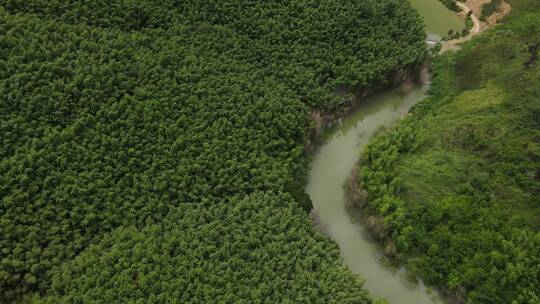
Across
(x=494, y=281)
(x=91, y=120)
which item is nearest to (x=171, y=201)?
(x=91, y=120)

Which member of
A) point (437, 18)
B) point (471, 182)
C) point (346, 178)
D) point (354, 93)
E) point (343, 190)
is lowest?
point (343, 190)

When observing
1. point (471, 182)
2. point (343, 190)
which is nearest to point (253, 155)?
point (343, 190)

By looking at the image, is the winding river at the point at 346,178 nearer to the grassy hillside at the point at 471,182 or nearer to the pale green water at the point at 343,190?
the pale green water at the point at 343,190

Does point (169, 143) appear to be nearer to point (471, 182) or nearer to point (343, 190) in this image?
point (343, 190)

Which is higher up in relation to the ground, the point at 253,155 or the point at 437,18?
the point at 437,18

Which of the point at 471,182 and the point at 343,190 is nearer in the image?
the point at 471,182

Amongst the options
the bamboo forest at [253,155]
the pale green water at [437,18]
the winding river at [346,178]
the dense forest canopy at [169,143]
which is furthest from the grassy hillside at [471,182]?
the pale green water at [437,18]
